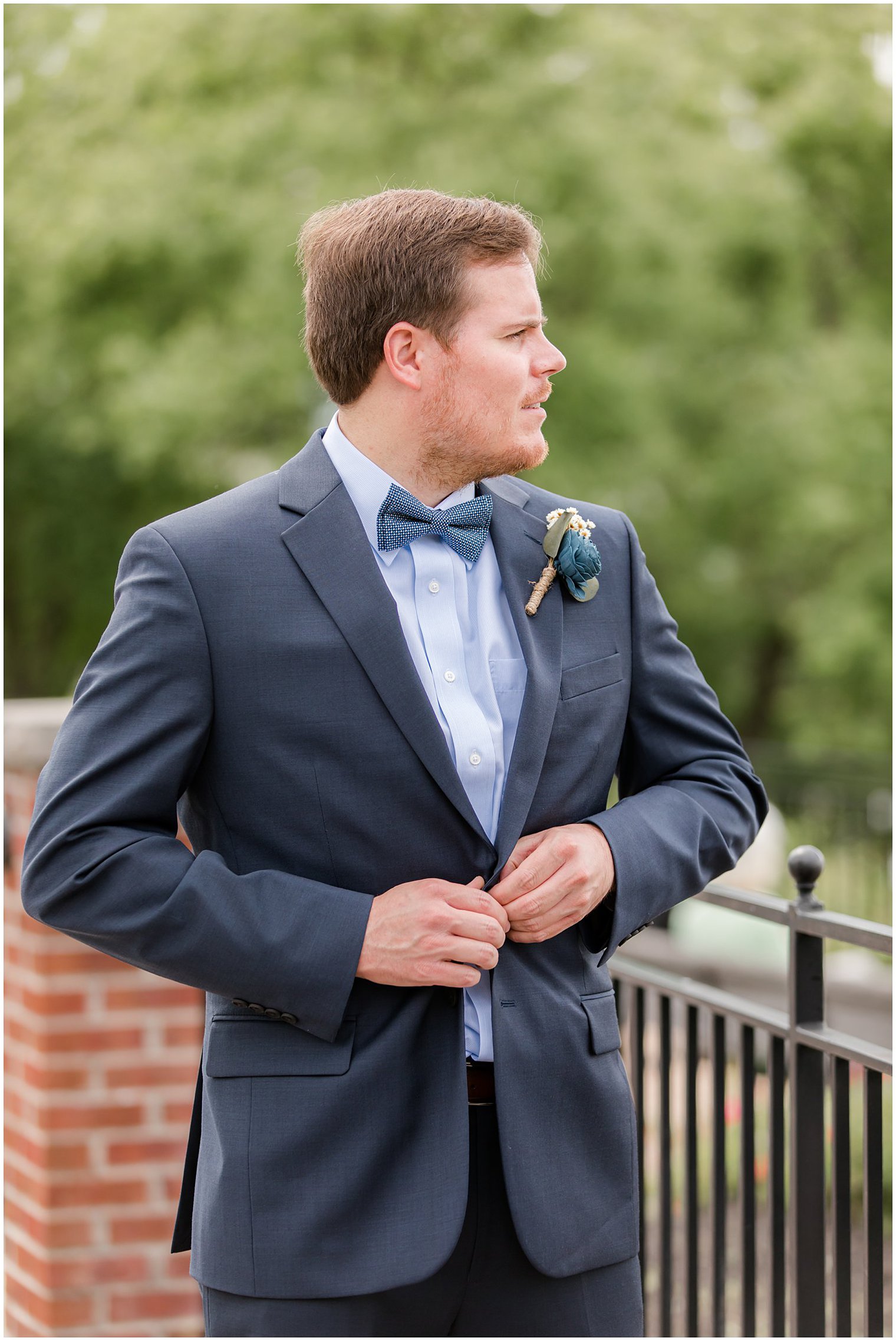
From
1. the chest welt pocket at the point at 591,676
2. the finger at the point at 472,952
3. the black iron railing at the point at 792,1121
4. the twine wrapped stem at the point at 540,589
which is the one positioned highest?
the twine wrapped stem at the point at 540,589

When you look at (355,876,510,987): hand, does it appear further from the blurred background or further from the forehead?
the blurred background

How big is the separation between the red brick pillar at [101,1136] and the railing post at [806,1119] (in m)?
1.69

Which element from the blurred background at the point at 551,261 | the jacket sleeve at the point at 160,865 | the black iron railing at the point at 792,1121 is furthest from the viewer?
the blurred background at the point at 551,261

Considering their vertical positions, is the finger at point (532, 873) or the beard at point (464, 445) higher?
the beard at point (464, 445)

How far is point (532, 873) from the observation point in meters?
1.95

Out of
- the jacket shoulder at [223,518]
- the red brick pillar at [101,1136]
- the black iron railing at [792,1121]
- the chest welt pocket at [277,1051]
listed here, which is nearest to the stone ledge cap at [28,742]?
the red brick pillar at [101,1136]

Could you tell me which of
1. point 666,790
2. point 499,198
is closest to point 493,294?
point 666,790

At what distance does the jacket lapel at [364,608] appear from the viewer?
195 centimetres

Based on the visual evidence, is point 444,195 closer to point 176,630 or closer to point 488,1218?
point 176,630

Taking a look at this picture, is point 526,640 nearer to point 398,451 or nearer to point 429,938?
point 398,451

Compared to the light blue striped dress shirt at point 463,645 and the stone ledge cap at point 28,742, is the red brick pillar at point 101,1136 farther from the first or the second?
the light blue striped dress shirt at point 463,645

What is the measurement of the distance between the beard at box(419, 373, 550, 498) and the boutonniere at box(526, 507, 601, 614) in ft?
0.38

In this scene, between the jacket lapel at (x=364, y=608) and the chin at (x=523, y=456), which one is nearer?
the jacket lapel at (x=364, y=608)

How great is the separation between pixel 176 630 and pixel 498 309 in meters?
0.68
